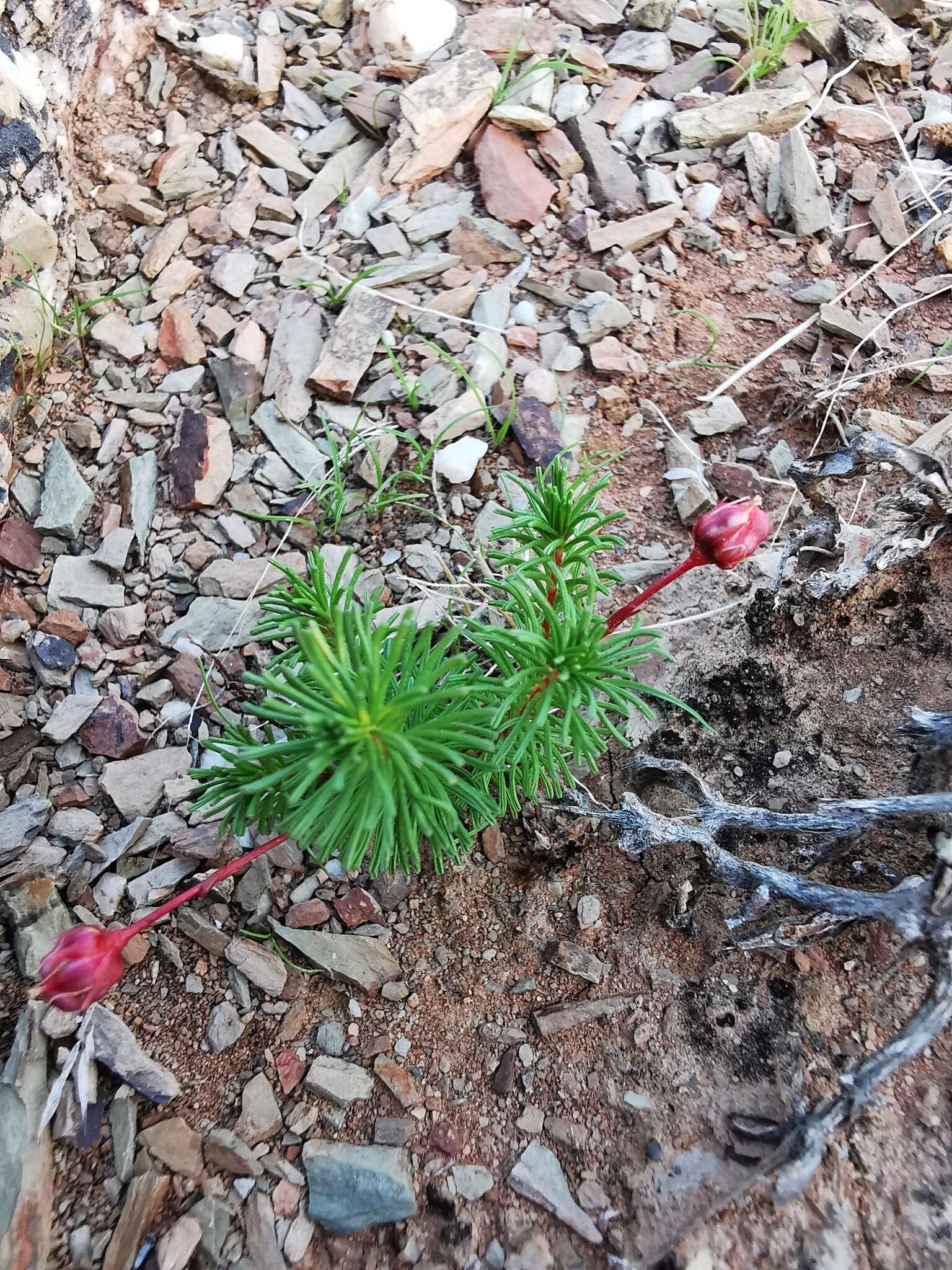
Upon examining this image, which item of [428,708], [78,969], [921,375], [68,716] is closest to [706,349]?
[921,375]

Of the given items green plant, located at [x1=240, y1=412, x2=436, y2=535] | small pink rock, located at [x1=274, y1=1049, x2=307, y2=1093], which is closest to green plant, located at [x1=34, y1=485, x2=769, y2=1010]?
small pink rock, located at [x1=274, y1=1049, x2=307, y2=1093]

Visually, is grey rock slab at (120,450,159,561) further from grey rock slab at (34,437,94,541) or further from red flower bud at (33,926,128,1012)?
red flower bud at (33,926,128,1012)

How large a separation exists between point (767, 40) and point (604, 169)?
2.62 ft

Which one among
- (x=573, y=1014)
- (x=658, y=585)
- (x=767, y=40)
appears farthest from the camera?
(x=767, y=40)

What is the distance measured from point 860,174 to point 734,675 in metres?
1.87

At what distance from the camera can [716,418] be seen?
2.57 meters

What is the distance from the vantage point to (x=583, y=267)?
9.12 ft

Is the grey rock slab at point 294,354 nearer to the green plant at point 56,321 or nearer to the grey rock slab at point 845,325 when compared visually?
the green plant at point 56,321

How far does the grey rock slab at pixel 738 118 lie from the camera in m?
2.97

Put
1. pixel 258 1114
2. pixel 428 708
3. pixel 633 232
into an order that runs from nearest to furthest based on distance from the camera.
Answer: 1. pixel 428 708
2. pixel 258 1114
3. pixel 633 232

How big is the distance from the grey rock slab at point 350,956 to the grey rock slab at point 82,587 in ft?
3.15

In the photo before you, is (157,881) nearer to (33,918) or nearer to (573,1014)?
(33,918)

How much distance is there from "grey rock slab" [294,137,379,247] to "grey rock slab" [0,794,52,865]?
5.96ft

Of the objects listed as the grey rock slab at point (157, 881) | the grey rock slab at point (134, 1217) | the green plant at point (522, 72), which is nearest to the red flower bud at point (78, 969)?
the grey rock slab at point (134, 1217)
